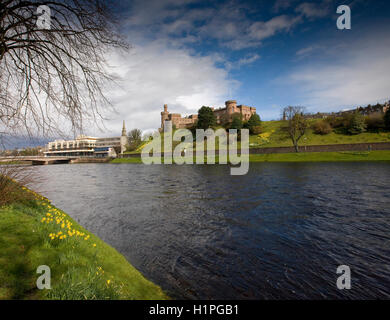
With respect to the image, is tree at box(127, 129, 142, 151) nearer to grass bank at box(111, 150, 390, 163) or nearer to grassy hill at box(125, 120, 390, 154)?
grassy hill at box(125, 120, 390, 154)

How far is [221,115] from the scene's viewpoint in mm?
121875

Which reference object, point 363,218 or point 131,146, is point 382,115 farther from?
point 131,146

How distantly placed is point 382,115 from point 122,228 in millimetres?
78661

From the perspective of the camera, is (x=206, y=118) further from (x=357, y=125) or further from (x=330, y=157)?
(x=330, y=157)

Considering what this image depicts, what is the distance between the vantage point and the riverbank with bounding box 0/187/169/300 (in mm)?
3555

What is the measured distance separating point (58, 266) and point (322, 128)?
81.5 m

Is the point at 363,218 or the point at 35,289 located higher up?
the point at 35,289

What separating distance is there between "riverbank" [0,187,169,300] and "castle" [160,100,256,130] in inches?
4379

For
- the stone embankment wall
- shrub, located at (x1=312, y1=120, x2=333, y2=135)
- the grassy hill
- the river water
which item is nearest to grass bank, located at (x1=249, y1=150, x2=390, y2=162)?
the stone embankment wall

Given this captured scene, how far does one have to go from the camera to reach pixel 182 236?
918 cm
